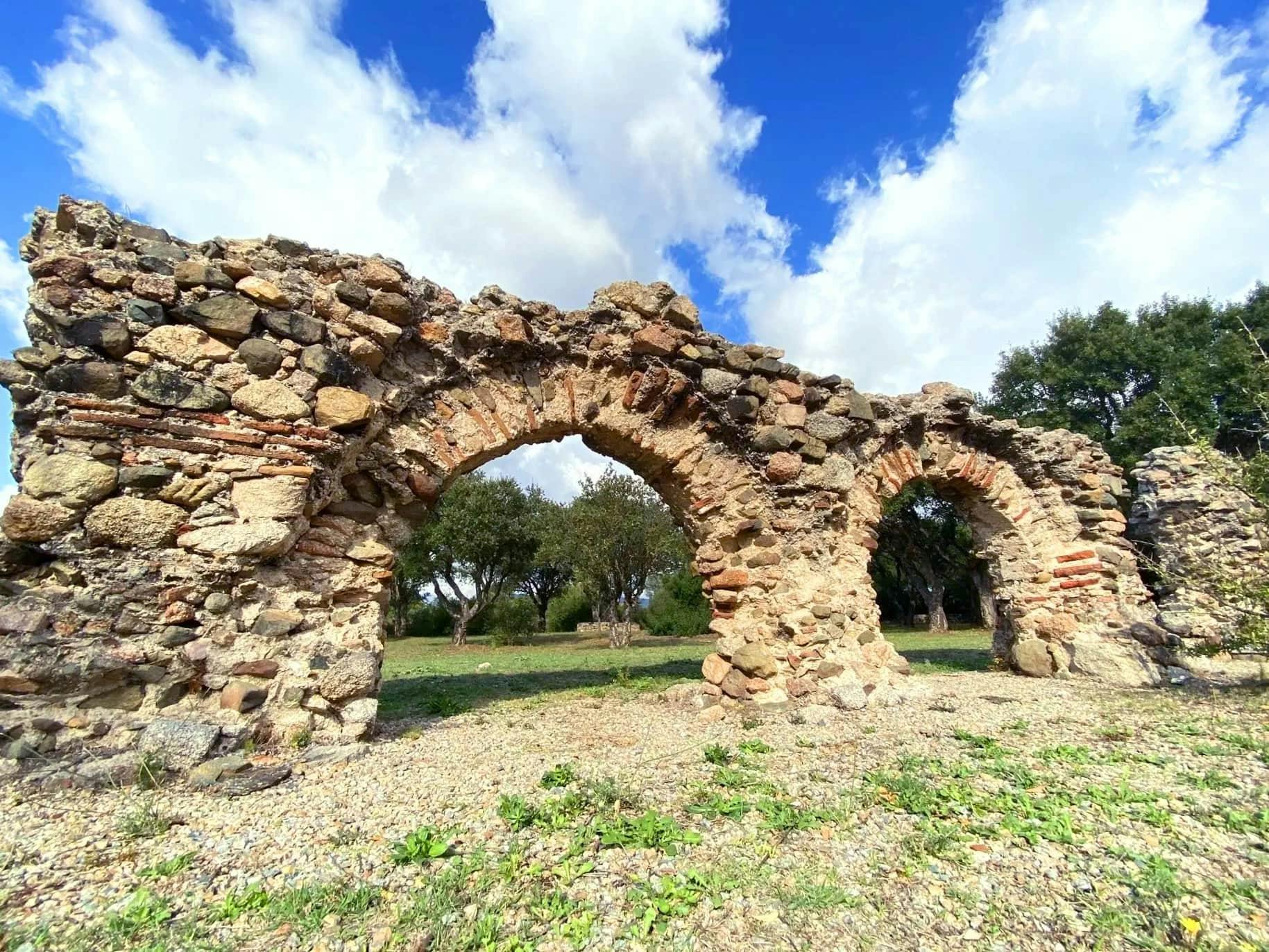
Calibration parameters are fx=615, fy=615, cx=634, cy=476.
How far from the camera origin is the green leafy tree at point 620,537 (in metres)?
21.7

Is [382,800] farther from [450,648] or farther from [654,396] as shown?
[450,648]

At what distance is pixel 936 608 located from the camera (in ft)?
81.7

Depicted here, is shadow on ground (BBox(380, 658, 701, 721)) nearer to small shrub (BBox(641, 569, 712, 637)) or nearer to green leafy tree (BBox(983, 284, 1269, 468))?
small shrub (BBox(641, 569, 712, 637))

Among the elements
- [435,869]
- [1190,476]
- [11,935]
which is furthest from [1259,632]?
[11,935]

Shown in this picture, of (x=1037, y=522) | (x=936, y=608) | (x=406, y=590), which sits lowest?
(x=936, y=608)

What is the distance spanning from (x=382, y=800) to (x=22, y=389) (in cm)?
340

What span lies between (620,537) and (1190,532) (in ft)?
51.9

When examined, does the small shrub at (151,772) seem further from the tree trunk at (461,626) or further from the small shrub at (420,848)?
the tree trunk at (461,626)

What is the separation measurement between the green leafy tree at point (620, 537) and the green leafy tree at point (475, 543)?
4074mm

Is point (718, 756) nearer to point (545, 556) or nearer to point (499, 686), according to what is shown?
point (499, 686)

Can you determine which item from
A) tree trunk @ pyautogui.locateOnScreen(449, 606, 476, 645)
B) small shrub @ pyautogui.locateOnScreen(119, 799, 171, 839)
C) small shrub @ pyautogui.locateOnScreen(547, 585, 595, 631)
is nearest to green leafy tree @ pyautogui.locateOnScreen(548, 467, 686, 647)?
tree trunk @ pyautogui.locateOnScreen(449, 606, 476, 645)

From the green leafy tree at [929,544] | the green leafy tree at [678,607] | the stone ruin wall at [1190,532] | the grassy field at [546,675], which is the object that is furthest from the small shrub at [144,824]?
the green leafy tree at [929,544]

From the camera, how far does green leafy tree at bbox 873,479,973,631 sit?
24.7 metres

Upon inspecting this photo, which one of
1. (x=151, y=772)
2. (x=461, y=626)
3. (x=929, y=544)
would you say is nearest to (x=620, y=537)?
(x=461, y=626)
